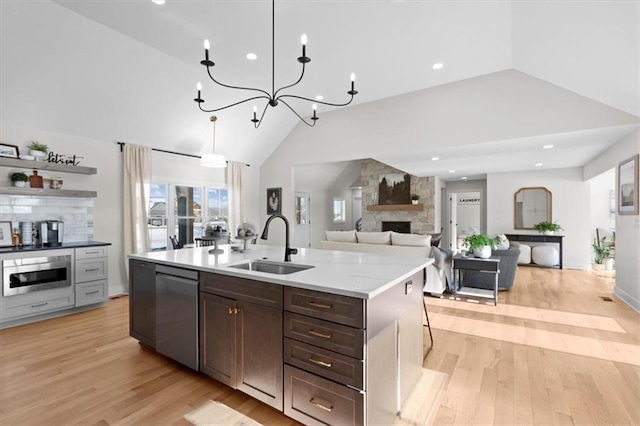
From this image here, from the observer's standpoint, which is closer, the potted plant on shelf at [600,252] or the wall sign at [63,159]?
the wall sign at [63,159]

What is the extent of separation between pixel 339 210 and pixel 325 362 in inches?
377

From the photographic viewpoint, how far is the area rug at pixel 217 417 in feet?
6.03

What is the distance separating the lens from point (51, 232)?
13.4ft

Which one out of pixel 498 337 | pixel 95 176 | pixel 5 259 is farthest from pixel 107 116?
pixel 498 337

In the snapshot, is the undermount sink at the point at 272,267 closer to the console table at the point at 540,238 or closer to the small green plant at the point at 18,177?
the small green plant at the point at 18,177

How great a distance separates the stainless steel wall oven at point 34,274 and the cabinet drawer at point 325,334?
12.1ft

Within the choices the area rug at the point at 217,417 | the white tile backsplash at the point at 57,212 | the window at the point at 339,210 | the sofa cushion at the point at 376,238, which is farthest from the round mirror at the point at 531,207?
the white tile backsplash at the point at 57,212

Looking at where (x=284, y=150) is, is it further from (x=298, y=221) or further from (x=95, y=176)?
(x=95, y=176)

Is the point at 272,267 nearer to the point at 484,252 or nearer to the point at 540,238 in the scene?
the point at 484,252

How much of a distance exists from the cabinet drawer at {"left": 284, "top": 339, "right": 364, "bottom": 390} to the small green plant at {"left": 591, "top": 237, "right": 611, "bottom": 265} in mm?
7796

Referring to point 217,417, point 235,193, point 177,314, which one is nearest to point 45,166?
point 177,314

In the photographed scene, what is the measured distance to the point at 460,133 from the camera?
499 cm

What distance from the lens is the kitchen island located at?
155 cm

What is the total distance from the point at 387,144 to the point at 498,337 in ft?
12.3
